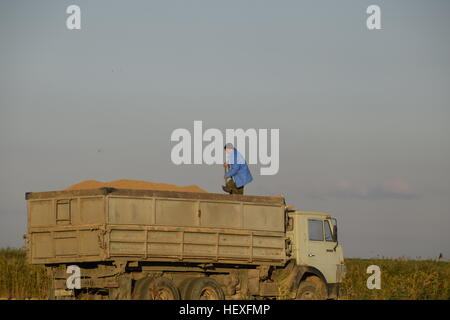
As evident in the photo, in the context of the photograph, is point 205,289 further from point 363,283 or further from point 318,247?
point 363,283

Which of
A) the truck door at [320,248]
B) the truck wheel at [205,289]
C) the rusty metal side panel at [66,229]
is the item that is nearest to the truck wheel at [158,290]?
the truck wheel at [205,289]

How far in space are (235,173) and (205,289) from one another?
386cm

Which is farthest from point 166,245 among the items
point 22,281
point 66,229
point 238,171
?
point 22,281

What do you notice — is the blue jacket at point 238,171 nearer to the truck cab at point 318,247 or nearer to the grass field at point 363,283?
the truck cab at point 318,247

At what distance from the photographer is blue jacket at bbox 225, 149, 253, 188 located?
27578 millimetres

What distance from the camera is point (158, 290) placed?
2420 cm

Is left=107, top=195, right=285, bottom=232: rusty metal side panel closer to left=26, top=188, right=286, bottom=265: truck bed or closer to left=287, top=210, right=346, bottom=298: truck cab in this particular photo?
left=26, top=188, right=286, bottom=265: truck bed

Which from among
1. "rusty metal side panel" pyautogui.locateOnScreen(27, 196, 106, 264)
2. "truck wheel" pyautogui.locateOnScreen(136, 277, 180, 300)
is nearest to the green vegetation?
"rusty metal side panel" pyautogui.locateOnScreen(27, 196, 106, 264)

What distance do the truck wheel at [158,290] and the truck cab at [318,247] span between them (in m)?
4.11

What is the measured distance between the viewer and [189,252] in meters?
24.8

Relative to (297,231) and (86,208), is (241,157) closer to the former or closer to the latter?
(297,231)

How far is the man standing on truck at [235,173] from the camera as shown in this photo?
27609 millimetres

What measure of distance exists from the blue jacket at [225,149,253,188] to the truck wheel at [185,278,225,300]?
3.43m
